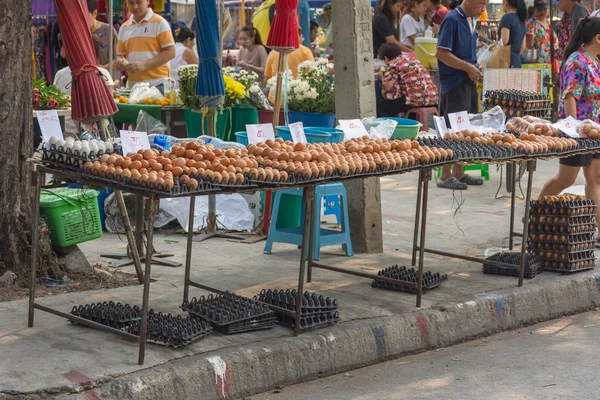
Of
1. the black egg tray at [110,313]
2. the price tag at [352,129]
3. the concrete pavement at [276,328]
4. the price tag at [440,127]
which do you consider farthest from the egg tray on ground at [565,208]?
the black egg tray at [110,313]

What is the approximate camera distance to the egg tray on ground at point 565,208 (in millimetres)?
7266

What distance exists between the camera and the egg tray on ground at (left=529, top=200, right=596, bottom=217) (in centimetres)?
727

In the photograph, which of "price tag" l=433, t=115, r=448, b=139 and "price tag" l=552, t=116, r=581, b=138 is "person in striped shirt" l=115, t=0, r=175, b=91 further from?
"price tag" l=552, t=116, r=581, b=138

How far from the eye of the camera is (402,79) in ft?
40.1

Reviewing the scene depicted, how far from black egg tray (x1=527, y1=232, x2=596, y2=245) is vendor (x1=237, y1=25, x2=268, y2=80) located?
8.46 meters

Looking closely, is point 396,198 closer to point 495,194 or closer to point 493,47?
point 495,194

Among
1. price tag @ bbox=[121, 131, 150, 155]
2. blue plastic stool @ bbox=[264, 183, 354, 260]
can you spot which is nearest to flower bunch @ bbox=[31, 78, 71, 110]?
blue plastic stool @ bbox=[264, 183, 354, 260]

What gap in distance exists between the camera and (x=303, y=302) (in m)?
5.62

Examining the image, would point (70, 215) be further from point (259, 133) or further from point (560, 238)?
point (560, 238)

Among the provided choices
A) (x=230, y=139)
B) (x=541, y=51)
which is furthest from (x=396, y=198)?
(x=541, y=51)

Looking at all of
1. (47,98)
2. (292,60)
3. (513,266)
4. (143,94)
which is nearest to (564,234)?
(513,266)

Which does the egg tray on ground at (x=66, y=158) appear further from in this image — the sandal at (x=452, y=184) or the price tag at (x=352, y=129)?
the sandal at (x=452, y=184)

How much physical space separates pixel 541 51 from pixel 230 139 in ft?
28.5

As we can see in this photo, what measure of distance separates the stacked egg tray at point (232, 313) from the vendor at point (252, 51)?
9972 millimetres
